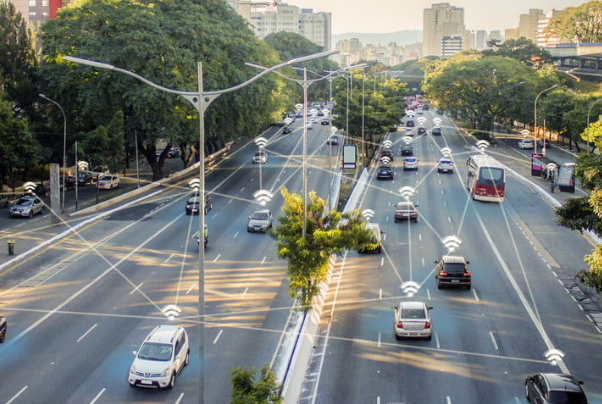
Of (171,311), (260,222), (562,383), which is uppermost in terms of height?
(260,222)

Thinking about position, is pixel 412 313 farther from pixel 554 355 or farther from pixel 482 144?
pixel 482 144

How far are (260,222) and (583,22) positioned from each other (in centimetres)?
13855

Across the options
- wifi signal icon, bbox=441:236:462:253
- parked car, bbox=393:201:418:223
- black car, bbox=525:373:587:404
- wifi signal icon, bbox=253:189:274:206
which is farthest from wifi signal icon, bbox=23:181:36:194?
black car, bbox=525:373:587:404

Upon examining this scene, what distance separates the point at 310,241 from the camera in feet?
94.5

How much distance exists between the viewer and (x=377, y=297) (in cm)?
3409

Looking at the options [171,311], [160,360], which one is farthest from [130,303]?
[160,360]

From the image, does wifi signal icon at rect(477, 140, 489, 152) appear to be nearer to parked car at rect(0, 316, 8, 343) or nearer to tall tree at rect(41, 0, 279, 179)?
tall tree at rect(41, 0, 279, 179)

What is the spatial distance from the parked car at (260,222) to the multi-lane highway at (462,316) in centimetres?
710

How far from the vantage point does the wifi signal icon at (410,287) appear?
34625mm

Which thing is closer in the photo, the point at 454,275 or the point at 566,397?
the point at 566,397

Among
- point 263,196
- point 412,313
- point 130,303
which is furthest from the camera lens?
point 263,196

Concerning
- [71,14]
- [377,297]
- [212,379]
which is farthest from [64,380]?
[71,14]

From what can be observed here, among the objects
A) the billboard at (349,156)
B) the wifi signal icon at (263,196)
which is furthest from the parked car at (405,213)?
the billboard at (349,156)

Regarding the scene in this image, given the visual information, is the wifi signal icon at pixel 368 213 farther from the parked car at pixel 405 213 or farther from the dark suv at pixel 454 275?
the dark suv at pixel 454 275
